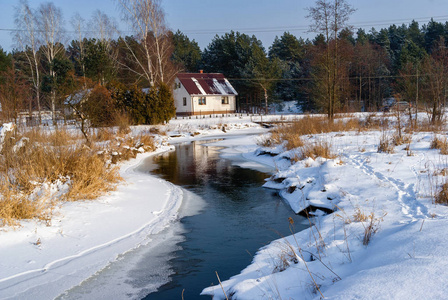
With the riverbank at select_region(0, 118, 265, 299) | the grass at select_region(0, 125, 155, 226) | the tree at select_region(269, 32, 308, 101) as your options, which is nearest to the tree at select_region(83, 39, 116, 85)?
the tree at select_region(269, 32, 308, 101)

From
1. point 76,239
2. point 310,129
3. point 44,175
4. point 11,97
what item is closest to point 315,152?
point 310,129

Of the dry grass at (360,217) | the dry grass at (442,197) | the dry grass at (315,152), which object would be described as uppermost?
the dry grass at (315,152)

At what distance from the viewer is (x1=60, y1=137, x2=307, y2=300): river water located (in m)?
5.11

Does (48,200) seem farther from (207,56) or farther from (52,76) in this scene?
(207,56)

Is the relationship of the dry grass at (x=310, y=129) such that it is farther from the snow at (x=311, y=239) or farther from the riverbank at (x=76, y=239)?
the riverbank at (x=76, y=239)

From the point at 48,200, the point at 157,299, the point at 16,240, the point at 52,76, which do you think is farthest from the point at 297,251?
the point at 52,76

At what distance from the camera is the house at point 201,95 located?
50.3m

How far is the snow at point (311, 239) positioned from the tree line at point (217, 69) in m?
6.98

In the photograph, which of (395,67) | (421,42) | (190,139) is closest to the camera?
(190,139)

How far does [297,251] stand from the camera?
18.9 ft

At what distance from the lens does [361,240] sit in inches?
210

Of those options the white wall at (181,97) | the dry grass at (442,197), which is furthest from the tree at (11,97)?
the white wall at (181,97)

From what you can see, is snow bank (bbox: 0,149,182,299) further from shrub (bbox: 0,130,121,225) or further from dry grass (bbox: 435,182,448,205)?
dry grass (bbox: 435,182,448,205)

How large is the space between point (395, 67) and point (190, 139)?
1591 inches
